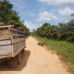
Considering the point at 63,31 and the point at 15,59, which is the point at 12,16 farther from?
the point at 15,59

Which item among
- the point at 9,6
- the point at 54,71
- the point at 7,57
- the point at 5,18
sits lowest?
the point at 54,71

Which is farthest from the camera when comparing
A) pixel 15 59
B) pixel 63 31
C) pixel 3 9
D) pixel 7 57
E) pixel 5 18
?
pixel 3 9

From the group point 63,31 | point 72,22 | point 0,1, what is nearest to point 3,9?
point 0,1

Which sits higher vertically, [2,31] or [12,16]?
[12,16]

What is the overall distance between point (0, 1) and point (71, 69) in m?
26.7

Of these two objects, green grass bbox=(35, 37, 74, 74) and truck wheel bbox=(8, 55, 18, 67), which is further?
green grass bbox=(35, 37, 74, 74)

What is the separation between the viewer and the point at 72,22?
24641 mm

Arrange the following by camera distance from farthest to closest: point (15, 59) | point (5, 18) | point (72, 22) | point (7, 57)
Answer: point (5, 18), point (72, 22), point (15, 59), point (7, 57)

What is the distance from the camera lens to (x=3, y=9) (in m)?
33.2

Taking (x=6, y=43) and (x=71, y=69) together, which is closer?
(x=6, y=43)

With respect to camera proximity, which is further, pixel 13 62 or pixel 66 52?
pixel 66 52

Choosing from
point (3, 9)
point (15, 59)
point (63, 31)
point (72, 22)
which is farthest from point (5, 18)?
point (15, 59)

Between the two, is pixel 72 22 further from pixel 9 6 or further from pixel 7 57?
pixel 7 57

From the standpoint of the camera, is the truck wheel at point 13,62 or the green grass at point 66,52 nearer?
the truck wheel at point 13,62
